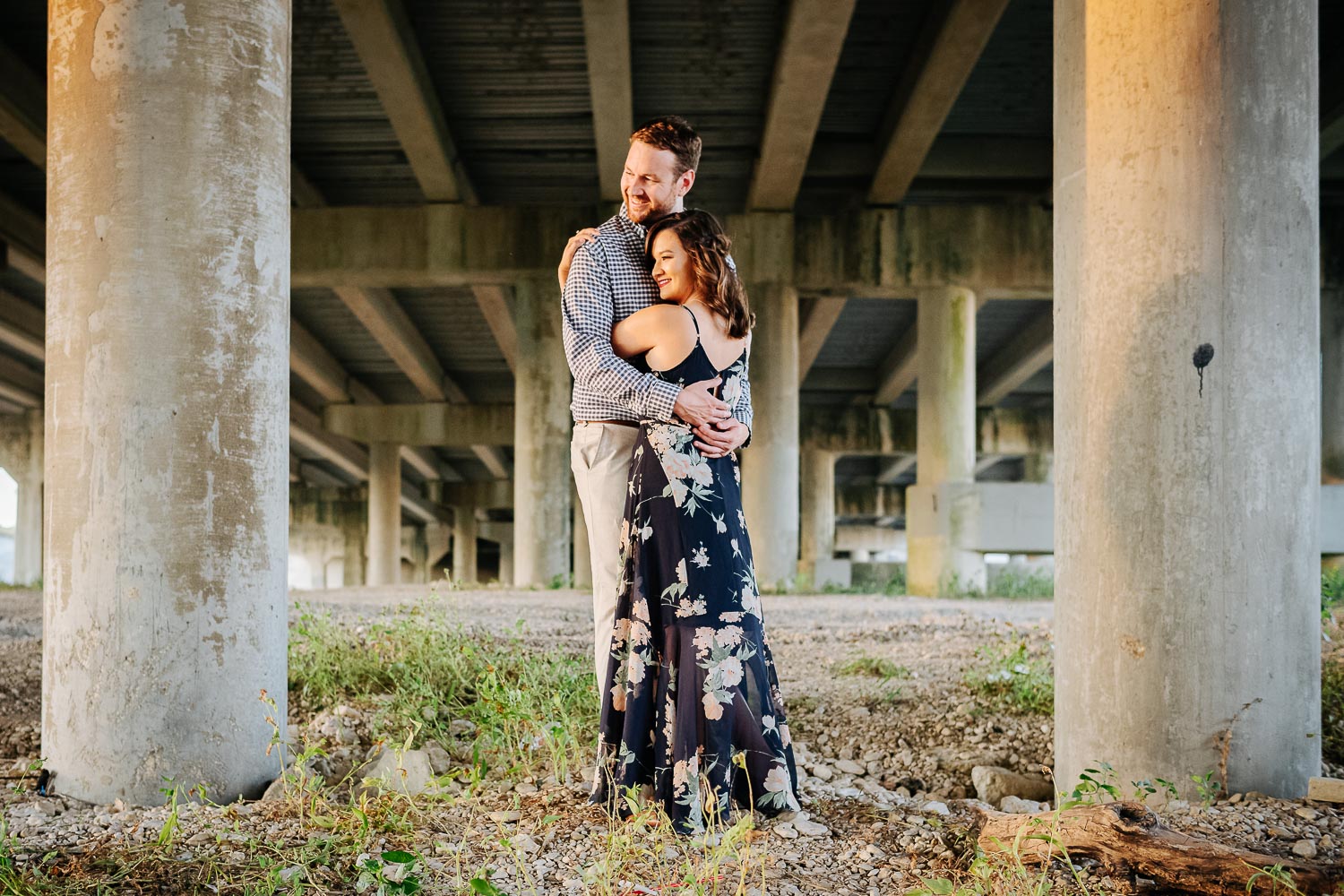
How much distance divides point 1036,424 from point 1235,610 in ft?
74.2

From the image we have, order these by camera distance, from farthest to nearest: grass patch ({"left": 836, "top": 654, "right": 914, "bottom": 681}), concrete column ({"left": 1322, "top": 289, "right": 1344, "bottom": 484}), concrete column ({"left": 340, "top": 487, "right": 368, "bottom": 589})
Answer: concrete column ({"left": 340, "top": 487, "right": 368, "bottom": 589})
concrete column ({"left": 1322, "top": 289, "right": 1344, "bottom": 484})
grass patch ({"left": 836, "top": 654, "right": 914, "bottom": 681})

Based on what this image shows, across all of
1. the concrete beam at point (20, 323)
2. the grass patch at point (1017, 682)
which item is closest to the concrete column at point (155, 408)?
the grass patch at point (1017, 682)

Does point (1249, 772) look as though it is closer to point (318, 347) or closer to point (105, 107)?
point (105, 107)

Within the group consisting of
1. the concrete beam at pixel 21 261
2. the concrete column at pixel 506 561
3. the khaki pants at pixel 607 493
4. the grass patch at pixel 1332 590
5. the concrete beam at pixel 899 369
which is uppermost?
the concrete beam at pixel 21 261

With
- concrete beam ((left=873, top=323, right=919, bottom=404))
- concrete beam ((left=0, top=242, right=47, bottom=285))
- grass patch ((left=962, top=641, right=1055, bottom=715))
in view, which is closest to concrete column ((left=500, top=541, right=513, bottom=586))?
concrete beam ((left=873, top=323, right=919, bottom=404))

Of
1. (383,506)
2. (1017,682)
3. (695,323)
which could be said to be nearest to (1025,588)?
(1017,682)

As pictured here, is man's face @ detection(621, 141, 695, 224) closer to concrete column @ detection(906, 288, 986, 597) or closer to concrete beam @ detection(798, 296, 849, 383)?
concrete column @ detection(906, 288, 986, 597)

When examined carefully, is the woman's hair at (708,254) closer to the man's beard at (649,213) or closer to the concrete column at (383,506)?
the man's beard at (649,213)

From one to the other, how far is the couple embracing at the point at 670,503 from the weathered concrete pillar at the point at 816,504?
73.5 feet

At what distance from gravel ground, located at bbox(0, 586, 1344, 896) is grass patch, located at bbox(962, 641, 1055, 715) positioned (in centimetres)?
8

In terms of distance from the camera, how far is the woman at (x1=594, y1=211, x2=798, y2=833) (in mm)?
2779

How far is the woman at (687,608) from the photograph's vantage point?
2.78m

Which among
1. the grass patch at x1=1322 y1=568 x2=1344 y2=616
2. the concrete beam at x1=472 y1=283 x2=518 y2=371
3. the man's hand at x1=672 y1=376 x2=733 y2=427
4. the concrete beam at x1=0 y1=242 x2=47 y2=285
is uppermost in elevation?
the concrete beam at x1=0 y1=242 x2=47 y2=285

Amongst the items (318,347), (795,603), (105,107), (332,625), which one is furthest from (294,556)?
(105,107)
